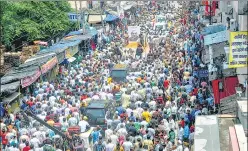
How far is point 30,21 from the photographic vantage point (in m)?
32.8

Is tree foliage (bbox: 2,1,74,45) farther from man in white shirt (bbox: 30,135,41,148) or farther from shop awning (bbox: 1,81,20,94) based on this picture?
man in white shirt (bbox: 30,135,41,148)

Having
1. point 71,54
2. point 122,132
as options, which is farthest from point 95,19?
point 122,132

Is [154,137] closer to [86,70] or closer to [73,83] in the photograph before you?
[73,83]

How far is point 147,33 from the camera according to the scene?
36.4 meters

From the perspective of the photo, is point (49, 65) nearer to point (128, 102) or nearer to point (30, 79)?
point (30, 79)

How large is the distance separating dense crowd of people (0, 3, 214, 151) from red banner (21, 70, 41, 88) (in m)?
0.44

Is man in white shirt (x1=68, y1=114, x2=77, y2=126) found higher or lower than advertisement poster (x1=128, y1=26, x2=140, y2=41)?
lower

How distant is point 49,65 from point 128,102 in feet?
23.1

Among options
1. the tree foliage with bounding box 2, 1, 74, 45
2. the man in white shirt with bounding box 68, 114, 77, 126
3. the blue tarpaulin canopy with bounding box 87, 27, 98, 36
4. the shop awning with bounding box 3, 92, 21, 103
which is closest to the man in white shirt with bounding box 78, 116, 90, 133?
the man in white shirt with bounding box 68, 114, 77, 126

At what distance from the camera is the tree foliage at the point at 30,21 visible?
31344 millimetres

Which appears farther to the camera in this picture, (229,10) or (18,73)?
(18,73)

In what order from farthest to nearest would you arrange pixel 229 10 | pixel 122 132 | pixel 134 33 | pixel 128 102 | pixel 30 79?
pixel 134 33, pixel 30 79, pixel 229 10, pixel 128 102, pixel 122 132

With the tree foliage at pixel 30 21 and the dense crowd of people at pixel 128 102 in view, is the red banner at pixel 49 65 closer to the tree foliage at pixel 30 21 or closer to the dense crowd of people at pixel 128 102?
the dense crowd of people at pixel 128 102

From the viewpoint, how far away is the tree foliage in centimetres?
3134
